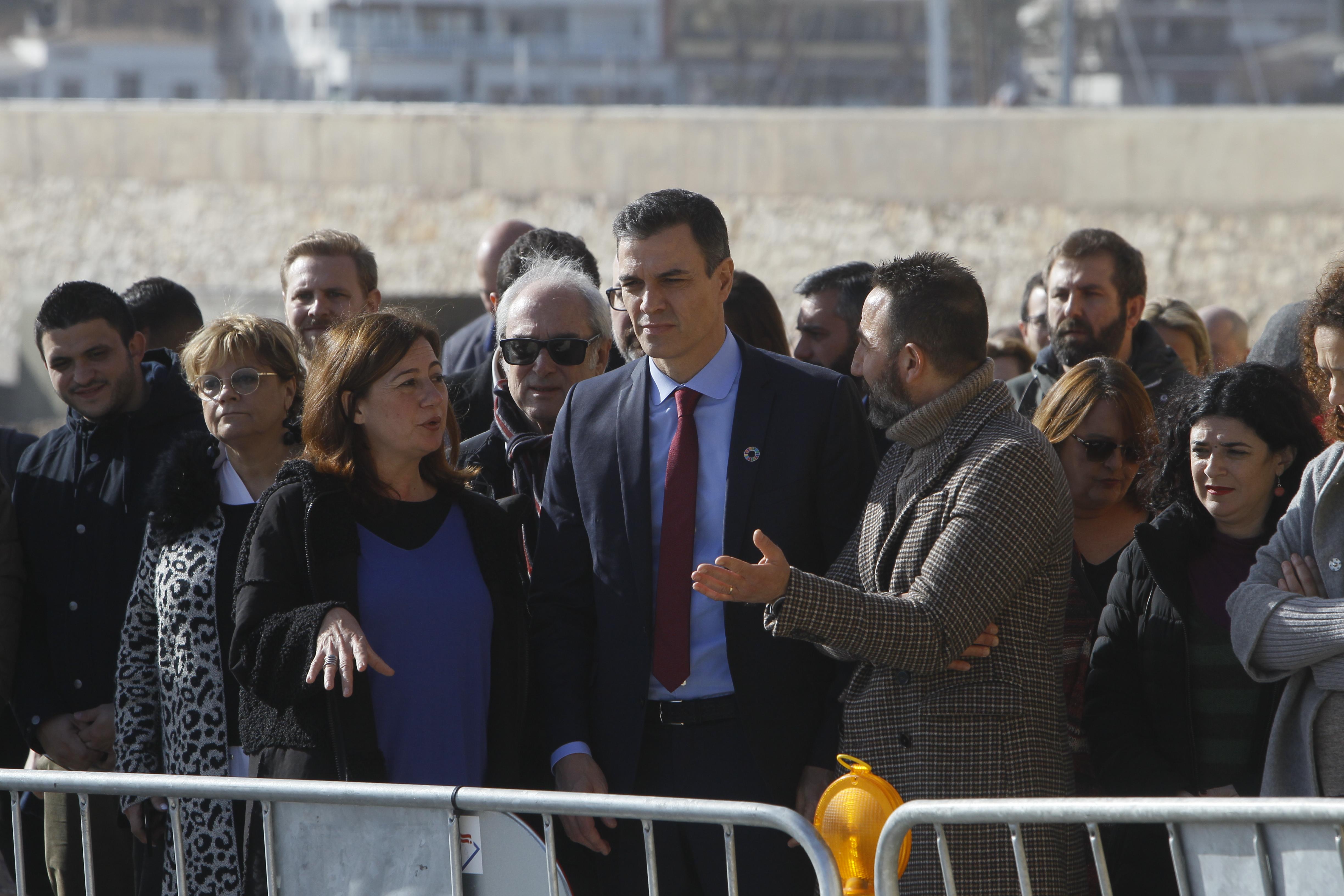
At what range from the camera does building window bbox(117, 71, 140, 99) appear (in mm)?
54594

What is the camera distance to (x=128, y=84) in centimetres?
5484

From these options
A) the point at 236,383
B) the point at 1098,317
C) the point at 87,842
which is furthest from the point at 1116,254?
the point at 87,842

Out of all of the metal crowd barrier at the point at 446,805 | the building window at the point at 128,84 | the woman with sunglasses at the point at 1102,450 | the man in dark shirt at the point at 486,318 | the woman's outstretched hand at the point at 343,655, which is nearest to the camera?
the metal crowd barrier at the point at 446,805

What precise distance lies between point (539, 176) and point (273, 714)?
53.0 feet

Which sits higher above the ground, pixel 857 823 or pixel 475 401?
pixel 475 401

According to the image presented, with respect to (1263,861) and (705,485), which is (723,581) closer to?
(705,485)

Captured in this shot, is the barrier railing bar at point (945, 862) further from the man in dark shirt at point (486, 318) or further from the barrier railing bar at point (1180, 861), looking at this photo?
the man in dark shirt at point (486, 318)

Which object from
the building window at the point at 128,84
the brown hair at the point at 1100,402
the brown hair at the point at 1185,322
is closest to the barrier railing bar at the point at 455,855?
the brown hair at the point at 1100,402

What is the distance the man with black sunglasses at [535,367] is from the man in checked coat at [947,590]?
95 cm

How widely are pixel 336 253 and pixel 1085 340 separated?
8.24 ft

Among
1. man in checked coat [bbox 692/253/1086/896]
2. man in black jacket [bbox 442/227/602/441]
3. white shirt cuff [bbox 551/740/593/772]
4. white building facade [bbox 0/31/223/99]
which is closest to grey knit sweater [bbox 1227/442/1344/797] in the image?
man in checked coat [bbox 692/253/1086/896]

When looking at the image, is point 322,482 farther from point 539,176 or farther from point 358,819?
point 539,176

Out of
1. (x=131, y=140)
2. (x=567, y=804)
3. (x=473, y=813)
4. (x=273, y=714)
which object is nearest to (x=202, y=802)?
(x=273, y=714)

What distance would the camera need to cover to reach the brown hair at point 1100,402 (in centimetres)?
351
